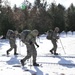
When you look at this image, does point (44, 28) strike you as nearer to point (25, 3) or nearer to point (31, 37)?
point (25, 3)

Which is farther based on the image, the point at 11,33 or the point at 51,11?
the point at 51,11

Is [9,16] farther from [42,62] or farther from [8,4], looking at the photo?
[42,62]

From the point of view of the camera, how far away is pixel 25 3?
2330 inches

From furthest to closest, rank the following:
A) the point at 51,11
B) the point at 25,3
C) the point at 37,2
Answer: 1. the point at 37,2
2. the point at 25,3
3. the point at 51,11

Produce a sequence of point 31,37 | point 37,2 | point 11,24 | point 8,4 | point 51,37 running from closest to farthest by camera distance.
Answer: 1. point 31,37
2. point 51,37
3. point 11,24
4. point 8,4
5. point 37,2

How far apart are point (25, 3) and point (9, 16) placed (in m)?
17.4

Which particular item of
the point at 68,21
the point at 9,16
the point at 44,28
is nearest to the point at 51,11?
the point at 68,21

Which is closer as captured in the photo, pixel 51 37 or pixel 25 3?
pixel 51 37

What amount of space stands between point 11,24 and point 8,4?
29.2 feet

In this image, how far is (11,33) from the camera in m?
16.5

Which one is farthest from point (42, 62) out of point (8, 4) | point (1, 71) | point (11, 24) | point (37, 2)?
point (37, 2)

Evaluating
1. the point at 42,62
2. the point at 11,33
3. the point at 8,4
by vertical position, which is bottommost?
the point at 42,62

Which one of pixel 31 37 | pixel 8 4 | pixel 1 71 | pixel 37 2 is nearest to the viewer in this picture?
pixel 1 71

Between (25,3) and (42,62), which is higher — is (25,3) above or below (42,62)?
above
